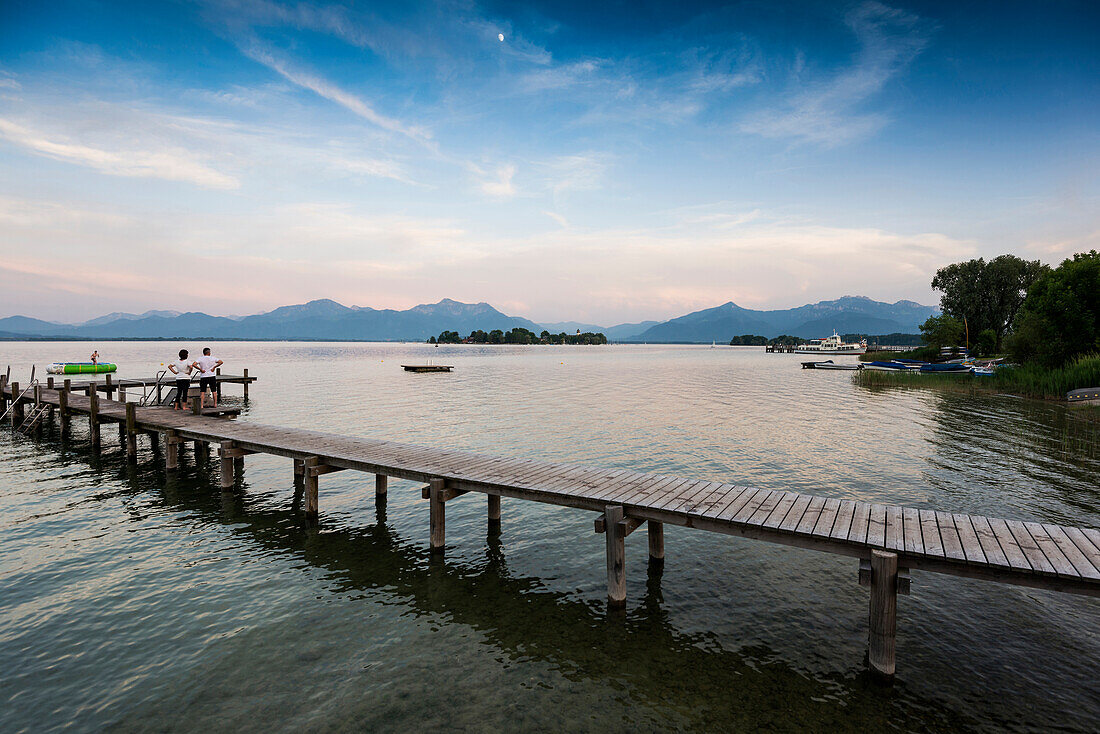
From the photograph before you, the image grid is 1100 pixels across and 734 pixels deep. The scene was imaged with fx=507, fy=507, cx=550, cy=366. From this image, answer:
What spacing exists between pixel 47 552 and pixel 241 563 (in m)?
4.77

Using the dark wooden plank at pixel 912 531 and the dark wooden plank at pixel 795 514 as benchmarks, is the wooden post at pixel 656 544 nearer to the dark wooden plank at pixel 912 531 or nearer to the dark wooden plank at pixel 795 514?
the dark wooden plank at pixel 795 514

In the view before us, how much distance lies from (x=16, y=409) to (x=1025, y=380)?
7217 centimetres

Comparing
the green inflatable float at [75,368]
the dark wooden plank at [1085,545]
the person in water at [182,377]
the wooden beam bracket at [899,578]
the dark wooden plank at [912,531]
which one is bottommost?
the green inflatable float at [75,368]

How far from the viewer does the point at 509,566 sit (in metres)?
11.6

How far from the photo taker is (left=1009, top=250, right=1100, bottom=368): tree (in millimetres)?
41469

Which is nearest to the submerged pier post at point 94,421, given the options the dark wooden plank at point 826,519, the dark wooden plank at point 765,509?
the dark wooden plank at point 765,509

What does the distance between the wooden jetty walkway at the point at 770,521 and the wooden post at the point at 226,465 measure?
0.25 ft

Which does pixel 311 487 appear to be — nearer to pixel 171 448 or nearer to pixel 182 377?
pixel 171 448

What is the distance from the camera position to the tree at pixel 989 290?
7550 cm

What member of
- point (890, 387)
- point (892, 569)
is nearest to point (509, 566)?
point (892, 569)

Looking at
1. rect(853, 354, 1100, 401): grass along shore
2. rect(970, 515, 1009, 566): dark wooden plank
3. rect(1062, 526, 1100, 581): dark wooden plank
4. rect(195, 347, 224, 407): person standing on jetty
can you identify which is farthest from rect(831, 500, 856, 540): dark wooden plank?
rect(853, 354, 1100, 401): grass along shore

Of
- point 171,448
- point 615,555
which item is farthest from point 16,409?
point 615,555

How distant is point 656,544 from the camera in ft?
38.6

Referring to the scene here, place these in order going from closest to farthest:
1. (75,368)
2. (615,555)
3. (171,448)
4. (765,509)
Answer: (765,509) < (615,555) < (171,448) < (75,368)
